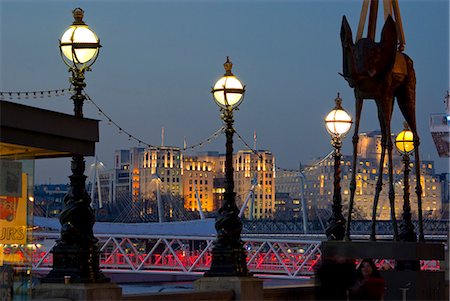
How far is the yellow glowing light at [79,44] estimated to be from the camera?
21000 mm

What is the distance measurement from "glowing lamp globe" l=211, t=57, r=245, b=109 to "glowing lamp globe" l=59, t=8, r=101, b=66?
5.51m

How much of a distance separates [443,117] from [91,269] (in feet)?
116

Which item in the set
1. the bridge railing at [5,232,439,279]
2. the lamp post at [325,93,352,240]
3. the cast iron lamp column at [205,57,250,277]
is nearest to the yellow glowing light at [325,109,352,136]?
the lamp post at [325,93,352,240]

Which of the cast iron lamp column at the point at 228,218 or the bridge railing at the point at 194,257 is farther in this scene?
the bridge railing at the point at 194,257

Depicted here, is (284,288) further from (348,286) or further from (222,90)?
(348,286)

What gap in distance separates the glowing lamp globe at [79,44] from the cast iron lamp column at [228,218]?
555cm

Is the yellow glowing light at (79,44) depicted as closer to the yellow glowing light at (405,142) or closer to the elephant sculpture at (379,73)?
the elephant sculpture at (379,73)

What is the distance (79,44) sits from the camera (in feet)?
68.8

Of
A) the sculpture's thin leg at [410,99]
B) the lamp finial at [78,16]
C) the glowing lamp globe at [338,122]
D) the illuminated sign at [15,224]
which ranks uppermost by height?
the lamp finial at [78,16]

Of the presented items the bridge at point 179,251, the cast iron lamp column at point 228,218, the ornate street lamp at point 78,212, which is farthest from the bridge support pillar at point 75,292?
the bridge at point 179,251

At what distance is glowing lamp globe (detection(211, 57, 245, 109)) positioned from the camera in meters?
26.2

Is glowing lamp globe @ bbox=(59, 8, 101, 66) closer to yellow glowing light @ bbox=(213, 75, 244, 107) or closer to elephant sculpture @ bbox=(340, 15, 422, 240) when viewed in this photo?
elephant sculpture @ bbox=(340, 15, 422, 240)

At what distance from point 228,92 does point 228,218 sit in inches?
103

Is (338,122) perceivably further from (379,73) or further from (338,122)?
(379,73)
